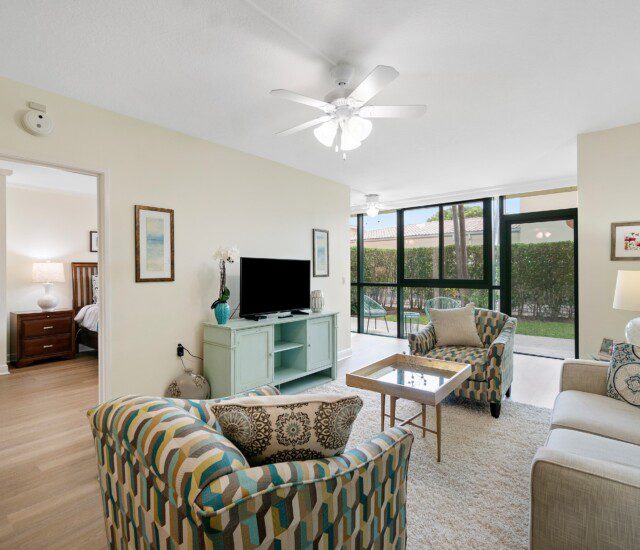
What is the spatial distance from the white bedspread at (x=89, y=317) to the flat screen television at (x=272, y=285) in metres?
2.71

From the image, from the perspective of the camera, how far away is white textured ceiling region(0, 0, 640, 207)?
171 centimetres

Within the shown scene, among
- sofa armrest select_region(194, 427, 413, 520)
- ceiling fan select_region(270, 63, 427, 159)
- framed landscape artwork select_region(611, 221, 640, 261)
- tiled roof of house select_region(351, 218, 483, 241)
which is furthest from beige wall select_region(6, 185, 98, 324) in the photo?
framed landscape artwork select_region(611, 221, 640, 261)

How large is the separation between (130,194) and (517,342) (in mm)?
5341

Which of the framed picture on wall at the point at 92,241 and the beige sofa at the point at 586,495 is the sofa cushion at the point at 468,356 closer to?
the beige sofa at the point at 586,495

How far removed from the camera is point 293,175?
440cm

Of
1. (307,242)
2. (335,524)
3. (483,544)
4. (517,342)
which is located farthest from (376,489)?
(517,342)

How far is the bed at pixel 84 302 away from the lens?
5051 mm

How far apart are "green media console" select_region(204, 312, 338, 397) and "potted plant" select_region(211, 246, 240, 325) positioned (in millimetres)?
101

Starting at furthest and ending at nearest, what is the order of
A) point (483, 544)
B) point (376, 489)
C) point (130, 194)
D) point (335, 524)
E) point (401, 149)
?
point (401, 149), point (130, 194), point (483, 544), point (376, 489), point (335, 524)

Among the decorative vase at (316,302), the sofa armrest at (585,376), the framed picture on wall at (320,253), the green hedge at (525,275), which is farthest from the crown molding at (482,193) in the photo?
the sofa armrest at (585,376)

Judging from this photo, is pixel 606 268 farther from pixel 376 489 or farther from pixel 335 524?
pixel 335 524

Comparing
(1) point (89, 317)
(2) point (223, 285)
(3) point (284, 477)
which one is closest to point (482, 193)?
(2) point (223, 285)

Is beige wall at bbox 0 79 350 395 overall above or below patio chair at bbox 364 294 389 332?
above

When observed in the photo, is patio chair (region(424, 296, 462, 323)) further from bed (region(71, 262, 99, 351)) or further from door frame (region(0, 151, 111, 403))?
→ bed (region(71, 262, 99, 351))
